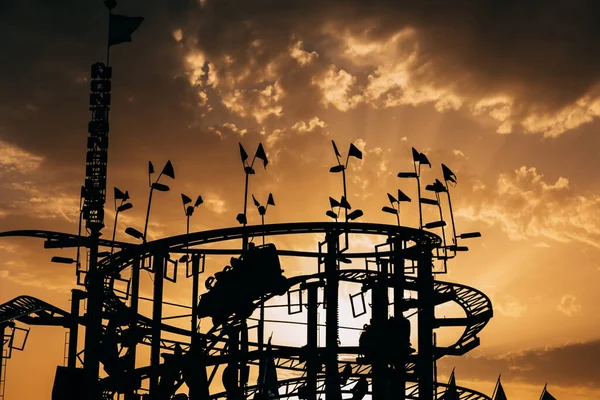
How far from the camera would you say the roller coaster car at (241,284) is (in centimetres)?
3841

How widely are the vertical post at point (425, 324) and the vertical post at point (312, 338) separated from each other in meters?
4.49

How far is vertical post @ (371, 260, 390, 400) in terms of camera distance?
4125 cm

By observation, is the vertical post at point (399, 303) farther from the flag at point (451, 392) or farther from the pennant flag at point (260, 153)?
the pennant flag at point (260, 153)

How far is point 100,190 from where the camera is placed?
49656mm

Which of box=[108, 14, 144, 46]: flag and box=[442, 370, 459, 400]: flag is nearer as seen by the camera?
box=[442, 370, 459, 400]: flag

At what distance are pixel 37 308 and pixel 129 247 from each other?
5183mm

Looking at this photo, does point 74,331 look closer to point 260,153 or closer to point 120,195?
point 120,195

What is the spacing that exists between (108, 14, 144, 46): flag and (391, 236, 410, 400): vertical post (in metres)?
17.7

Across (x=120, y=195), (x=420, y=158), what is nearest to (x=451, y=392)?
(x=420, y=158)

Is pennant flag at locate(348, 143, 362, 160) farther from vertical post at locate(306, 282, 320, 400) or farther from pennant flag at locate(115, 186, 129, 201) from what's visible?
pennant flag at locate(115, 186, 129, 201)

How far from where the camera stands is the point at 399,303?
148 ft

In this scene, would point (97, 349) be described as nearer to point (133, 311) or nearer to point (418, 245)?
point (133, 311)

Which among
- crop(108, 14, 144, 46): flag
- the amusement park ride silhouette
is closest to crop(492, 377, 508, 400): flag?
the amusement park ride silhouette

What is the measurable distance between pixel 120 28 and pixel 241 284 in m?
19.3
